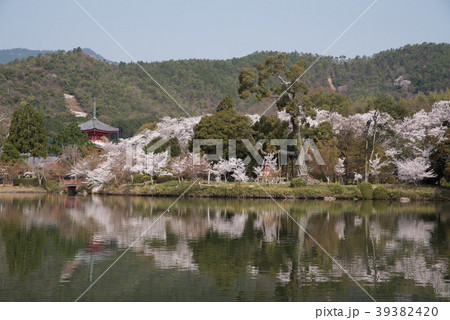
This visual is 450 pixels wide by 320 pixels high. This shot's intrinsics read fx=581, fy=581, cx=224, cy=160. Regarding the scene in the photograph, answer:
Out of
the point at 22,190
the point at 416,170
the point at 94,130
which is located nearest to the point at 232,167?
the point at 416,170

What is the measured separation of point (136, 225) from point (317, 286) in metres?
10.4

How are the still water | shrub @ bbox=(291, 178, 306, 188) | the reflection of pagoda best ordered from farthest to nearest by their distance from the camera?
the reflection of pagoda < shrub @ bbox=(291, 178, 306, 188) < the still water

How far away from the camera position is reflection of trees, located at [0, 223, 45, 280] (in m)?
12.6

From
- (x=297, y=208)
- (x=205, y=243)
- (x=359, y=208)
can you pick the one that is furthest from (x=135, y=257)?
(x=359, y=208)

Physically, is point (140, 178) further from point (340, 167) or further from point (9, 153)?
point (340, 167)

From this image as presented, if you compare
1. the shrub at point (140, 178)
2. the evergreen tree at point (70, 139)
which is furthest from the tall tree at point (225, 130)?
the evergreen tree at point (70, 139)

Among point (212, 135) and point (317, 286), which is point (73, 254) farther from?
point (212, 135)

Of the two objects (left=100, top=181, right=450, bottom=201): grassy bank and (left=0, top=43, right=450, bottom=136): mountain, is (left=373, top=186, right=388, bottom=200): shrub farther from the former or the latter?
(left=0, top=43, right=450, bottom=136): mountain

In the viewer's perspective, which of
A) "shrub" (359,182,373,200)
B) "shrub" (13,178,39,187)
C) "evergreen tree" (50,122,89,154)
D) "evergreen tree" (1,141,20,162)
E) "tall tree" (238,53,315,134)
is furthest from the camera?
"evergreen tree" (50,122,89,154)

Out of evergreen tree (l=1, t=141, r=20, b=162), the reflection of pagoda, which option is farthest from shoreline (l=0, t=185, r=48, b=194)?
the reflection of pagoda

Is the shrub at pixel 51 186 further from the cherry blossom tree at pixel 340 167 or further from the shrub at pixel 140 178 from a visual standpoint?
the cherry blossom tree at pixel 340 167

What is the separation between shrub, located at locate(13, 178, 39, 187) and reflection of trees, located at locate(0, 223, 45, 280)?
25.1 meters

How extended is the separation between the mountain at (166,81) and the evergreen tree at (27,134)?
90.6 ft

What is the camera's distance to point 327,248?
15664mm
